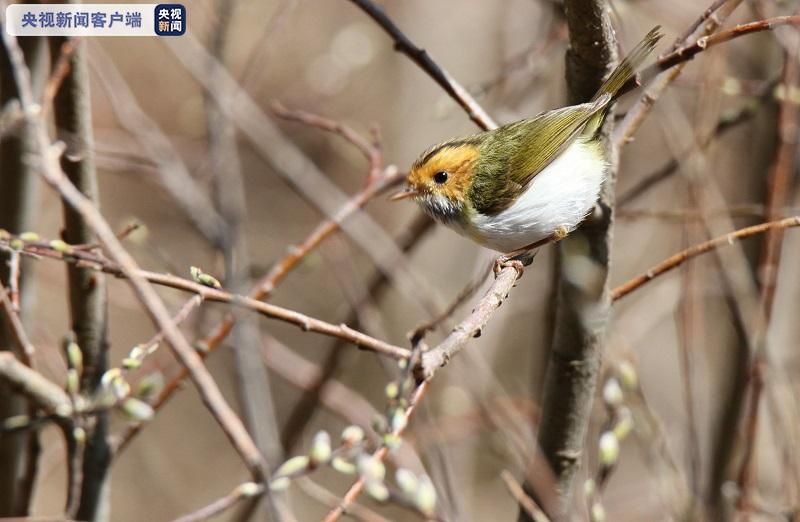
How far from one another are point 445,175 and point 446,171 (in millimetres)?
14

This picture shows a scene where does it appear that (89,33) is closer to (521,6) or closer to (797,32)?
(797,32)

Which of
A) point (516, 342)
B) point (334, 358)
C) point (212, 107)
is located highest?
point (212, 107)

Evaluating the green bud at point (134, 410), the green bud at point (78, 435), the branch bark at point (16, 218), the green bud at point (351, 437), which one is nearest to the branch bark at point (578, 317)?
the green bud at point (351, 437)

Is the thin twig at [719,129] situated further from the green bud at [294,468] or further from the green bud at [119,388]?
the green bud at [119,388]

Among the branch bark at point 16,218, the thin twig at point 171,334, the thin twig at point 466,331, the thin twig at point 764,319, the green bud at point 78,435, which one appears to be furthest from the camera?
the thin twig at point 764,319

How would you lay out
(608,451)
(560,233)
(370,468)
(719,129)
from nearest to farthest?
(370,468) < (608,451) < (560,233) < (719,129)

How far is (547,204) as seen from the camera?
2.42 meters

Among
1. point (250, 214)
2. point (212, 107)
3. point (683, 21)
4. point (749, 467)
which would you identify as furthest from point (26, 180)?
point (250, 214)

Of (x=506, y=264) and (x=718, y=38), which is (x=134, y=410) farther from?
(x=718, y=38)

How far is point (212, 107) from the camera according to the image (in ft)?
8.04

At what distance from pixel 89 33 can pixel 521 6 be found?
2.79 metres

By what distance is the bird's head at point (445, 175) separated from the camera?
8.71 ft

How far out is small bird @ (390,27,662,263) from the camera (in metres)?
2.38

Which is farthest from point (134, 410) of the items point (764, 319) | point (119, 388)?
point (764, 319)
